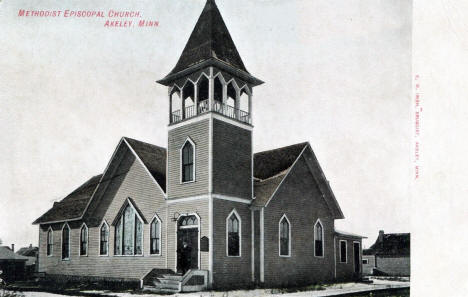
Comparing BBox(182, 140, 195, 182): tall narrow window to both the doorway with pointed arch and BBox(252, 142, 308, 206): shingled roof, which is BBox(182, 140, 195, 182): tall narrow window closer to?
the doorway with pointed arch

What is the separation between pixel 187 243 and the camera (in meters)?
13.3

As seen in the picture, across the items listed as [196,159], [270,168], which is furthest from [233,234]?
[270,168]

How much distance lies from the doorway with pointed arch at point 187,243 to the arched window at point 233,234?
78 centimetres

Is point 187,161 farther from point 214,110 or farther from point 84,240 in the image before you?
point 84,240

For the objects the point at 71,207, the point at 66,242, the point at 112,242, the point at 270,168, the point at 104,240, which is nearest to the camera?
the point at 270,168

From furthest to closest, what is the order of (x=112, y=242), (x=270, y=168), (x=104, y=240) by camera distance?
(x=104, y=240) → (x=112, y=242) → (x=270, y=168)

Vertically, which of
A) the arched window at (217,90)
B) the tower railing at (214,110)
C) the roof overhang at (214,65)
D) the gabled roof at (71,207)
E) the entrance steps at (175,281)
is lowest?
the entrance steps at (175,281)

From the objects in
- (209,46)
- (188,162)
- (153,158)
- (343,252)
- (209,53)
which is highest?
(209,46)

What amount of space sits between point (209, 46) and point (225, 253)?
495cm

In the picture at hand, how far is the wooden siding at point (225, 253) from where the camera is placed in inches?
495

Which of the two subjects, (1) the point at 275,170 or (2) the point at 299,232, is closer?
(1) the point at 275,170

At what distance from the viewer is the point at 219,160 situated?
12883 millimetres

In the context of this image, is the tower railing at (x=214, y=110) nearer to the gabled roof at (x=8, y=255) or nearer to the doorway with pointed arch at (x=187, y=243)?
the doorway with pointed arch at (x=187, y=243)

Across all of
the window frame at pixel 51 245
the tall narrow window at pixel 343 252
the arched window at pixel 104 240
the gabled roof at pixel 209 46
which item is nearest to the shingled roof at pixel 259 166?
the arched window at pixel 104 240
